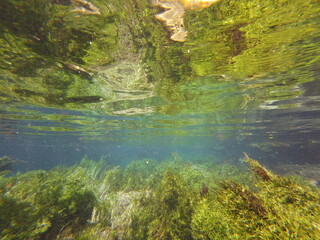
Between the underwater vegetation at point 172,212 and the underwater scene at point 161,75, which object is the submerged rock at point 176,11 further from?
the underwater vegetation at point 172,212

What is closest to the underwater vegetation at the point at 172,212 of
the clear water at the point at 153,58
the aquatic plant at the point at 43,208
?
the aquatic plant at the point at 43,208

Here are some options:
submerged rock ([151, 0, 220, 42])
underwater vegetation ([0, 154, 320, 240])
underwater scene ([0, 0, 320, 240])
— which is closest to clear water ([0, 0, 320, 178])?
underwater scene ([0, 0, 320, 240])

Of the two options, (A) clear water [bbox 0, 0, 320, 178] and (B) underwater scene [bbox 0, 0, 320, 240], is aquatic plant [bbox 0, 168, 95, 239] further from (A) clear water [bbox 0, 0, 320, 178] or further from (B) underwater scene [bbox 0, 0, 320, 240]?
(A) clear water [bbox 0, 0, 320, 178]

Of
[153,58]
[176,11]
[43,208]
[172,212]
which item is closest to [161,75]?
[153,58]

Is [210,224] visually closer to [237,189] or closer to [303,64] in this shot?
[237,189]

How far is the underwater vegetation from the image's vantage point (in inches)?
138

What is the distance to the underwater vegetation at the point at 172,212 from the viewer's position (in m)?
3.51

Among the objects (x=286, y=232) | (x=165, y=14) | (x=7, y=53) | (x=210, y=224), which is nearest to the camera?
(x=286, y=232)

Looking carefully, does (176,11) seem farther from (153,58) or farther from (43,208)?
(43,208)

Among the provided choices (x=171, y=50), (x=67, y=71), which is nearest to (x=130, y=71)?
(x=171, y=50)

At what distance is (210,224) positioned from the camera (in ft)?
14.6

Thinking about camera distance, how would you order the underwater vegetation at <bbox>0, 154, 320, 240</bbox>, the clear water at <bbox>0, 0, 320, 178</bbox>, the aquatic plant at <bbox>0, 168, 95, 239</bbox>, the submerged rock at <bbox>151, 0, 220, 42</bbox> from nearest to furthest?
the underwater vegetation at <bbox>0, 154, 320, 240</bbox> < the aquatic plant at <bbox>0, 168, 95, 239</bbox> < the submerged rock at <bbox>151, 0, 220, 42</bbox> < the clear water at <bbox>0, 0, 320, 178</bbox>

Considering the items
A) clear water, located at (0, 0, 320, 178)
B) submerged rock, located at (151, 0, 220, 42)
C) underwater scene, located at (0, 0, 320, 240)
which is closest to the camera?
underwater scene, located at (0, 0, 320, 240)

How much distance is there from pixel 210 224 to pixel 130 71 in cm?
899
